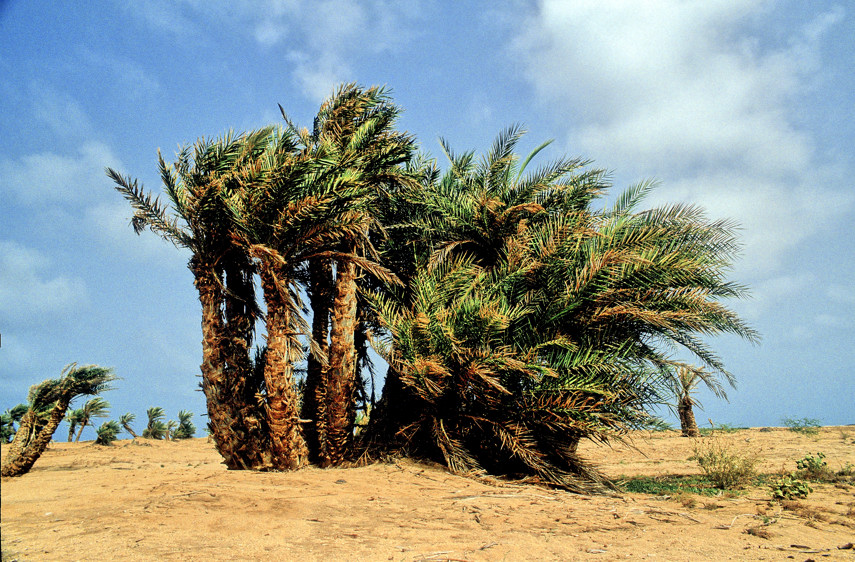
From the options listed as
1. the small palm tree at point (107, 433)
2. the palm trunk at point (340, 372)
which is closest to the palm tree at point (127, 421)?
the small palm tree at point (107, 433)

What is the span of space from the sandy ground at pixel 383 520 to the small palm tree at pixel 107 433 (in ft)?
23.6

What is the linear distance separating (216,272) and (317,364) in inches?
100

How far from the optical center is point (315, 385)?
10.2 meters

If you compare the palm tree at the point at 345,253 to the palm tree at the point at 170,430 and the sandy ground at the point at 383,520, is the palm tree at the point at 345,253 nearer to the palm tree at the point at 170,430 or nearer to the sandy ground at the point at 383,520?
the sandy ground at the point at 383,520

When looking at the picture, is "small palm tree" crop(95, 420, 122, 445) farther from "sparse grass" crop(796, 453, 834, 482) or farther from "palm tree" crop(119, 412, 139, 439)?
"sparse grass" crop(796, 453, 834, 482)

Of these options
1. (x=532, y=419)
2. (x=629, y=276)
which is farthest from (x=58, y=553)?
(x=629, y=276)

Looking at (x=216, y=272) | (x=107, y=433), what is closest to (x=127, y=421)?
(x=107, y=433)

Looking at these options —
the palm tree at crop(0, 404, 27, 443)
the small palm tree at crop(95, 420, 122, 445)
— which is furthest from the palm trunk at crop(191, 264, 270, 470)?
the small palm tree at crop(95, 420, 122, 445)

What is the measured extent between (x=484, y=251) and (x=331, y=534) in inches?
278

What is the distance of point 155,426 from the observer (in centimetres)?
2003

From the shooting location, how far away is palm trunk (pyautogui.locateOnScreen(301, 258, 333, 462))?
10023 millimetres

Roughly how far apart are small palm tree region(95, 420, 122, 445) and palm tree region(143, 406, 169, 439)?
3.77 meters

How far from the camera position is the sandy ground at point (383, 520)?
463 cm

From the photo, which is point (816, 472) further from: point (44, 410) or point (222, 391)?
point (44, 410)
